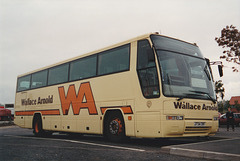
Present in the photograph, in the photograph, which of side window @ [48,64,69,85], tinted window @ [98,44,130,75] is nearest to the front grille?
tinted window @ [98,44,130,75]

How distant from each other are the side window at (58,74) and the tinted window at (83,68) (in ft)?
1.81

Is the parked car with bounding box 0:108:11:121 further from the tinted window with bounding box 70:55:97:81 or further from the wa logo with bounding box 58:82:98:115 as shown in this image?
the tinted window with bounding box 70:55:97:81

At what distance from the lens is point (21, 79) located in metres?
17.4

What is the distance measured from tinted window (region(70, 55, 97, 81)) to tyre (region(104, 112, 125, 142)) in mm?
2121

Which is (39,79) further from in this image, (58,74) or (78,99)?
(78,99)

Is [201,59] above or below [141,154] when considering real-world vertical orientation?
above

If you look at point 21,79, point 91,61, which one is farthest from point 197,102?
point 21,79

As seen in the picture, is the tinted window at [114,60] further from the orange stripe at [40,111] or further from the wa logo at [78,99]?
the orange stripe at [40,111]

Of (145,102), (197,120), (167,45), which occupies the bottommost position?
(197,120)

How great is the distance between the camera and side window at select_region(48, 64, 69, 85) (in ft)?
43.7

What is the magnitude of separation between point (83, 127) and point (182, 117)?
4886mm

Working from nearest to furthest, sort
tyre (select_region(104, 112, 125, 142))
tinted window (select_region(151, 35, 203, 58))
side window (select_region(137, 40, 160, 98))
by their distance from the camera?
side window (select_region(137, 40, 160, 98)), tinted window (select_region(151, 35, 203, 58)), tyre (select_region(104, 112, 125, 142))

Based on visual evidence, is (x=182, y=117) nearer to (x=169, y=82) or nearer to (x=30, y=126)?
(x=169, y=82)

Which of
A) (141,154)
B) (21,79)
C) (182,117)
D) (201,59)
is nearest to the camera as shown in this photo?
(141,154)
